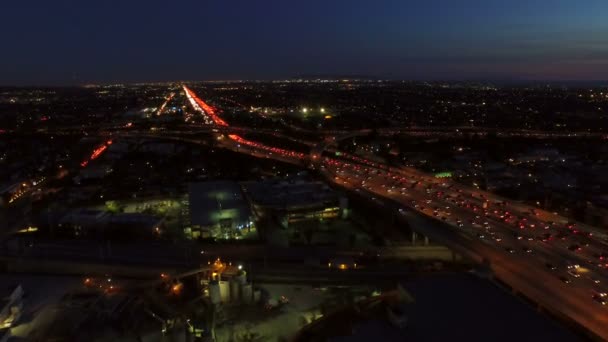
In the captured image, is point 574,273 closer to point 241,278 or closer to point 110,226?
point 241,278

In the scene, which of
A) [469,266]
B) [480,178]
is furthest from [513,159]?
[469,266]

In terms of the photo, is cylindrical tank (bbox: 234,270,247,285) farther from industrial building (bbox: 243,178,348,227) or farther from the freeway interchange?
the freeway interchange

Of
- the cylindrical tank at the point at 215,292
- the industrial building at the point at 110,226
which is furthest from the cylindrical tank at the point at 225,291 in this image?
the industrial building at the point at 110,226

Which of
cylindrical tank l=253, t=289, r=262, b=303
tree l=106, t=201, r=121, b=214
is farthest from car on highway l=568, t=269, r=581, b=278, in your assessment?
tree l=106, t=201, r=121, b=214

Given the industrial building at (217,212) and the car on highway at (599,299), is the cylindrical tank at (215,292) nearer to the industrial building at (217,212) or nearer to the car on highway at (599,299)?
the industrial building at (217,212)

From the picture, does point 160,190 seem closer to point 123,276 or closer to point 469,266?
point 123,276
